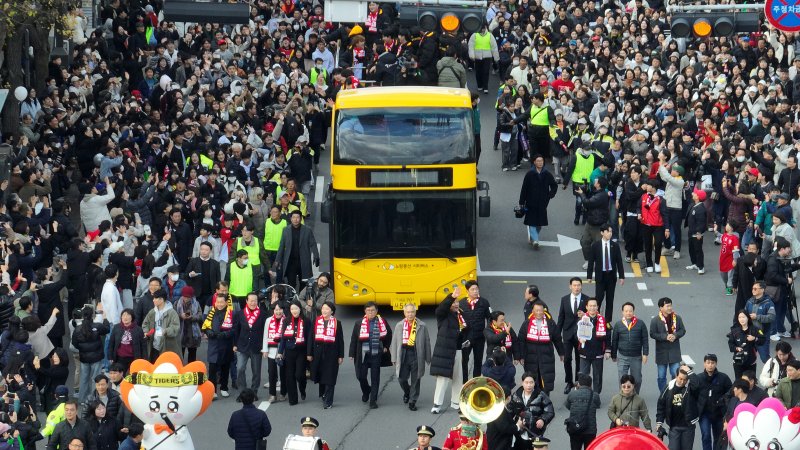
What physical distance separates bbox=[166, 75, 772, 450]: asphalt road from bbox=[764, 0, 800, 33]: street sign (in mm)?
4211

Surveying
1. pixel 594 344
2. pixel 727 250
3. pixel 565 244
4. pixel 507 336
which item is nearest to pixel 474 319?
pixel 507 336

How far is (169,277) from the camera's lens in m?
25.5

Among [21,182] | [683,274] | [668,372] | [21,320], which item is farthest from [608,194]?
[21,320]

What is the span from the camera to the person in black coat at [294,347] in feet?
78.6

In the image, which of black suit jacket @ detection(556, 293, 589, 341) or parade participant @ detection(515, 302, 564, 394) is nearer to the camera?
parade participant @ detection(515, 302, 564, 394)

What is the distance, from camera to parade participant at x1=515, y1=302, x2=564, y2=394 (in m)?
23.6

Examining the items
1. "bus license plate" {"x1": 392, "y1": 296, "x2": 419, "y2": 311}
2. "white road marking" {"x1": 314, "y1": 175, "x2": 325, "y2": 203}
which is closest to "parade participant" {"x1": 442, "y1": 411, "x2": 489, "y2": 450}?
"bus license plate" {"x1": 392, "y1": 296, "x2": 419, "y2": 311}

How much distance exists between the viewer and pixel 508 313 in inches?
1109

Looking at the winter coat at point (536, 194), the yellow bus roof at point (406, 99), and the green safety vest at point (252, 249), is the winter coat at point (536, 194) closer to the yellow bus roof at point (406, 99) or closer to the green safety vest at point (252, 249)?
the yellow bus roof at point (406, 99)

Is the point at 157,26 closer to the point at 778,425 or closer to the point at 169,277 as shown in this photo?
the point at 169,277

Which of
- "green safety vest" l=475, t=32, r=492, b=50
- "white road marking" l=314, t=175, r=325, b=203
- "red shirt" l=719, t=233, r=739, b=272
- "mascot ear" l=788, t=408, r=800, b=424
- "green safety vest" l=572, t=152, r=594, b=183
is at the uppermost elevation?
"green safety vest" l=475, t=32, r=492, b=50

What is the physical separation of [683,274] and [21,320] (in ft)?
39.1

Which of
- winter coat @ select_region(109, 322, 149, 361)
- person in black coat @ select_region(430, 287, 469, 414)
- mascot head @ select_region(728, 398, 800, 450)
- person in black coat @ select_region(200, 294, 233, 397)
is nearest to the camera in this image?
mascot head @ select_region(728, 398, 800, 450)

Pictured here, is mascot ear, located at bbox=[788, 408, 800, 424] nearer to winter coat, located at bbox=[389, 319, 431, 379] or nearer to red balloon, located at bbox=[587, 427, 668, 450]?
red balloon, located at bbox=[587, 427, 668, 450]
